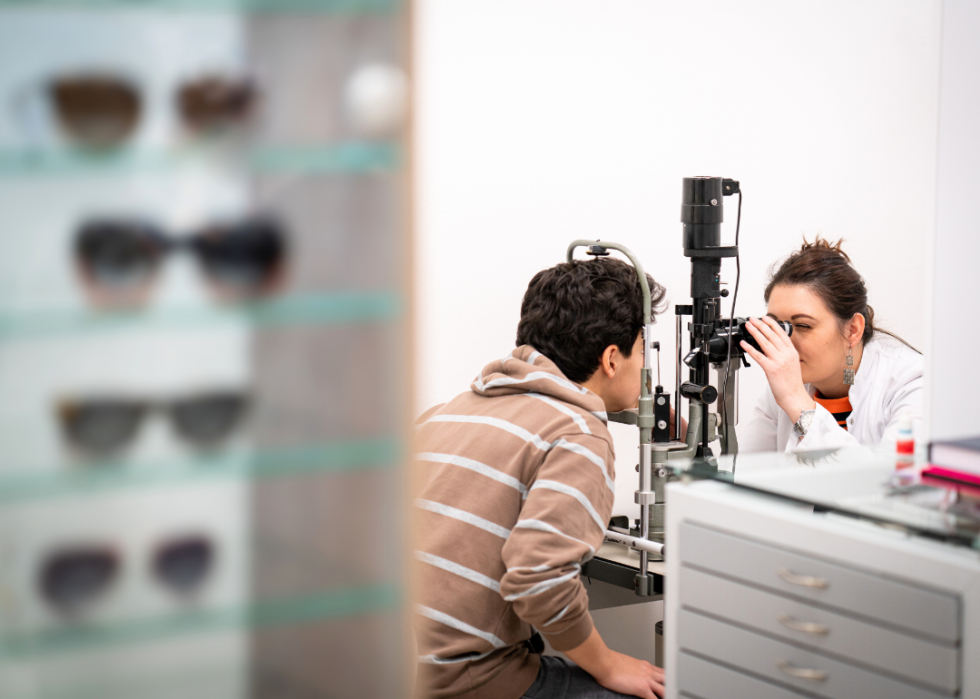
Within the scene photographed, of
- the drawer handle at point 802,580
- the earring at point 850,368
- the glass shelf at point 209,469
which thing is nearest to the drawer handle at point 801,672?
the drawer handle at point 802,580

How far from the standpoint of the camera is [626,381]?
1.77 metres

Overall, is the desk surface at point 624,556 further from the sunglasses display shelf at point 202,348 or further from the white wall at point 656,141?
the sunglasses display shelf at point 202,348

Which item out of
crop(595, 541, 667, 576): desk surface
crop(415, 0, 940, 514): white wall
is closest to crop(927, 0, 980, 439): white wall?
crop(595, 541, 667, 576): desk surface

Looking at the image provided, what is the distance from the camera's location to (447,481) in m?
1.46

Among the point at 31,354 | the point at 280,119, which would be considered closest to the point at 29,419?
the point at 31,354

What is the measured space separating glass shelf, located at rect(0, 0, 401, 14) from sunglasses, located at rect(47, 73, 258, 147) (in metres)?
0.05

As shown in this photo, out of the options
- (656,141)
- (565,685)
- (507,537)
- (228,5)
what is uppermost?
(656,141)

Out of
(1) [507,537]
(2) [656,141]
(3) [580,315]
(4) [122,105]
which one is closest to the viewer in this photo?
(4) [122,105]

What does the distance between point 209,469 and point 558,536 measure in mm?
800

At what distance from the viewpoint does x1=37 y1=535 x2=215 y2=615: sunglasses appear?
2.02 ft

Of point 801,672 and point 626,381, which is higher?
point 626,381

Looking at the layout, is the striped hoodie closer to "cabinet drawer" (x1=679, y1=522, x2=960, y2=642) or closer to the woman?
"cabinet drawer" (x1=679, y1=522, x2=960, y2=642)

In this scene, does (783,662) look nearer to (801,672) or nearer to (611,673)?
(801,672)

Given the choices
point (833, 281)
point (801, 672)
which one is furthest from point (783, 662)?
point (833, 281)
